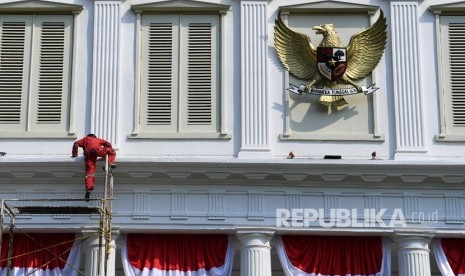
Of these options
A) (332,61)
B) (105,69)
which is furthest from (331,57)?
(105,69)

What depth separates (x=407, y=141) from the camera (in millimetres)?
26328

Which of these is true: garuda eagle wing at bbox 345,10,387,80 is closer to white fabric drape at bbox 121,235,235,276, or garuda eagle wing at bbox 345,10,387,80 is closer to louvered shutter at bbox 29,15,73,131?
white fabric drape at bbox 121,235,235,276

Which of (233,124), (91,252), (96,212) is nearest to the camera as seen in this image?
(96,212)

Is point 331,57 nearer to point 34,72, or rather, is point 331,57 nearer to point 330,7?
point 330,7

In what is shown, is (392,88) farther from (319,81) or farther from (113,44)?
(113,44)

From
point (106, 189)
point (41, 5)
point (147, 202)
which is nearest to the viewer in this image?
point (106, 189)

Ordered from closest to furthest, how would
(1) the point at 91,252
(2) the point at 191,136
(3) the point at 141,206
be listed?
(1) the point at 91,252 → (3) the point at 141,206 → (2) the point at 191,136

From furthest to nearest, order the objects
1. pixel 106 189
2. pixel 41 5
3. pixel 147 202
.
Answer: pixel 41 5, pixel 147 202, pixel 106 189

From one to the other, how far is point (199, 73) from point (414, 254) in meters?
7.39

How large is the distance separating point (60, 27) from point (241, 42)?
195 inches

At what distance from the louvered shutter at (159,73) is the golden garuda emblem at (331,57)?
2863 mm

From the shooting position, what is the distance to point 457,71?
89.0 ft

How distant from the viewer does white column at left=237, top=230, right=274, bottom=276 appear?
25156mm

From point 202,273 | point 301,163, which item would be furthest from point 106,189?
point 301,163
